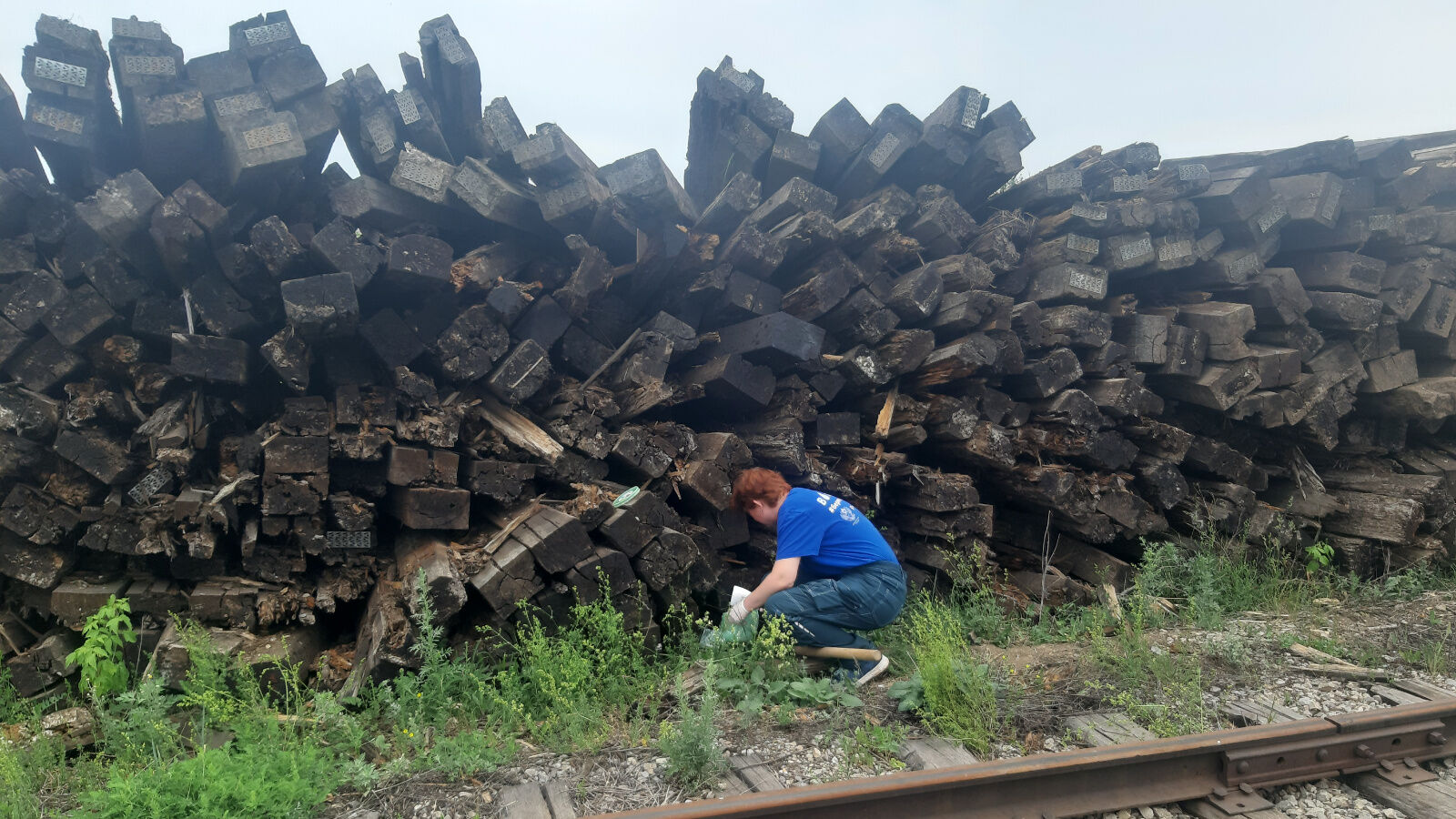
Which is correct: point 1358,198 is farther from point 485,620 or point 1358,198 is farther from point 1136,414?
point 485,620

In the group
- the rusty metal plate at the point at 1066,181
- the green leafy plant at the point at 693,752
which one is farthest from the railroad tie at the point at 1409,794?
the rusty metal plate at the point at 1066,181

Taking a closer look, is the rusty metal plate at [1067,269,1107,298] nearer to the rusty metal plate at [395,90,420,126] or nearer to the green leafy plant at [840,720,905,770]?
the green leafy plant at [840,720,905,770]

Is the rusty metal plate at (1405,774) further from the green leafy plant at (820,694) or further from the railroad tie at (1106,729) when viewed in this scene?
the green leafy plant at (820,694)

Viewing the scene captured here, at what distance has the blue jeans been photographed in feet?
14.9

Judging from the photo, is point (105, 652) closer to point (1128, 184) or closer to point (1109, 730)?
point (1109, 730)

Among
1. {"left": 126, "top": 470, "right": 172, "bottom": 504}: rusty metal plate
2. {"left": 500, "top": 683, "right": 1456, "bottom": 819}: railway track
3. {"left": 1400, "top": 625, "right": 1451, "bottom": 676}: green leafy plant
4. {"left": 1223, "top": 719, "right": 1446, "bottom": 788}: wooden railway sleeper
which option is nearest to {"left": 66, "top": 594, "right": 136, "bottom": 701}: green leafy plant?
{"left": 126, "top": 470, "right": 172, "bottom": 504}: rusty metal plate

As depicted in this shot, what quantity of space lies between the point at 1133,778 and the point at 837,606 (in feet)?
5.69

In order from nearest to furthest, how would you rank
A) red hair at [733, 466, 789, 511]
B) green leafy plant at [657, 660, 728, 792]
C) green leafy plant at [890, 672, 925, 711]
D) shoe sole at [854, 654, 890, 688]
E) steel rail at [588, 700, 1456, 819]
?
1. steel rail at [588, 700, 1456, 819]
2. green leafy plant at [657, 660, 728, 792]
3. green leafy plant at [890, 672, 925, 711]
4. shoe sole at [854, 654, 890, 688]
5. red hair at [733, 466, 789, 511]

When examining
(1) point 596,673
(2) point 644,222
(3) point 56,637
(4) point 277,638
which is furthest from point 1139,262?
(3) point 56,637

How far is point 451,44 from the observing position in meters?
4.96

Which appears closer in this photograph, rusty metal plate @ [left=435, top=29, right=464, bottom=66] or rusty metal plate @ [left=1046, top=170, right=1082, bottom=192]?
rusty metal plate @ [left=435, top=29, right=464, bottom=66]

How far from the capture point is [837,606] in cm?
455

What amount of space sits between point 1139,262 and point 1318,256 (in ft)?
7.25

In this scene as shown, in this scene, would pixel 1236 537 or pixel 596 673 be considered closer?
pixel 596 673
